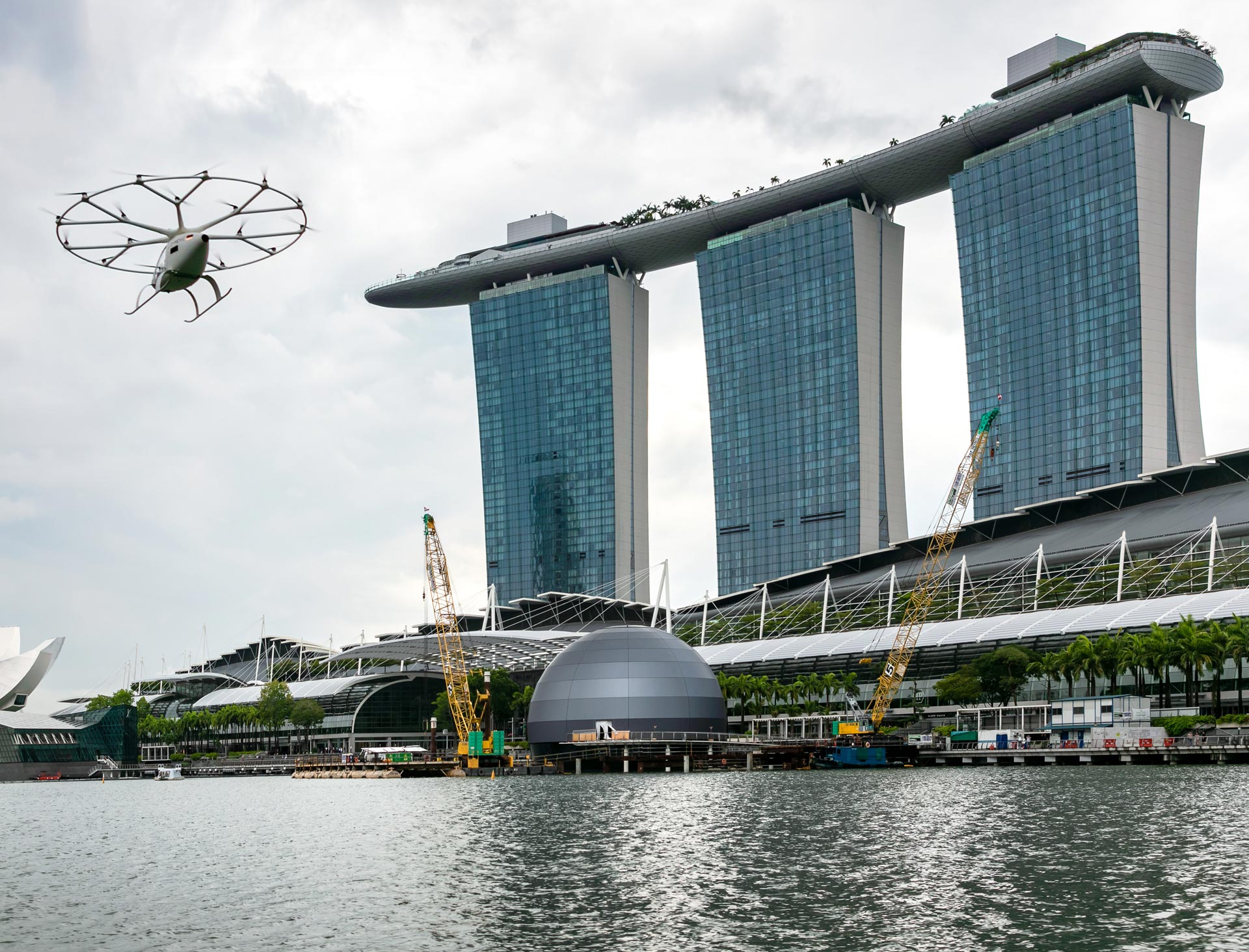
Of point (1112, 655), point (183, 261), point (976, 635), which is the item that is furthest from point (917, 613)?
point (183, 261)

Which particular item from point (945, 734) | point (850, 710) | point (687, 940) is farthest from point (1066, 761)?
point (687, 940)

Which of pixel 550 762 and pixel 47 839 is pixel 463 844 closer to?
pixel 47 839

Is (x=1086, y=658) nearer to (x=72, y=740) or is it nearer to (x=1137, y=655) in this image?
(x=1137, y=655)

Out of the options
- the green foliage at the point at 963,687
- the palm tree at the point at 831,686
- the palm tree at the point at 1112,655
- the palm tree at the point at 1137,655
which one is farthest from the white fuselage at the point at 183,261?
the palm tree at the point at 831,686

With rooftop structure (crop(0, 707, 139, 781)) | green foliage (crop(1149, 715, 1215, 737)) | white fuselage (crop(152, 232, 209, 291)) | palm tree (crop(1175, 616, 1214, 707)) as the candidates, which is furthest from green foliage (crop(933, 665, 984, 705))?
white fuselage (crop(152, 232, 209, 291))

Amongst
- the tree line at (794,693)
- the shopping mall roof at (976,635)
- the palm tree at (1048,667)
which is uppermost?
the shopping mall roof at (976,635)

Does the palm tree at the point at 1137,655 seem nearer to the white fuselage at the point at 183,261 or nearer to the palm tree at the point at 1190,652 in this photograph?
the palm tree at the point at 1190,652
